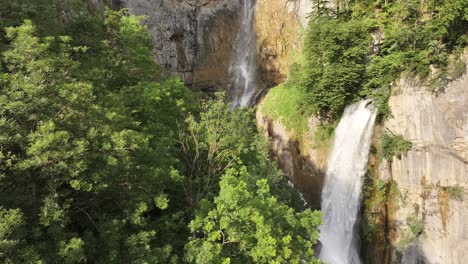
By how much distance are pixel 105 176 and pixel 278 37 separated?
2816cm

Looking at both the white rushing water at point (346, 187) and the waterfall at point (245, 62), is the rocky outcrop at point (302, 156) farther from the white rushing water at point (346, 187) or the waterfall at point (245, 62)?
the waterfall at point (245, 62)

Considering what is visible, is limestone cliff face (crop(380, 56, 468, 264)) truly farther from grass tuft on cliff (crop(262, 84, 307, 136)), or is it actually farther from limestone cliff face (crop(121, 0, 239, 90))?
limestone cliff face (crop(121, 0, 239, 90))

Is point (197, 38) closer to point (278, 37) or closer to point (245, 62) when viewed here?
point (245, 62)

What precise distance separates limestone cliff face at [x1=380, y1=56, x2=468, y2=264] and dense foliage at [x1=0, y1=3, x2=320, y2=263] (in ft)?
26.8

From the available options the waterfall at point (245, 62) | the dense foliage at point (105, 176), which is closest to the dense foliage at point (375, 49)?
the dense foliage at point (105, 176)

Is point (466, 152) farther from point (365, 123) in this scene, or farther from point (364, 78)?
point (364, 78)

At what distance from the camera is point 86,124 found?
29.4 ft

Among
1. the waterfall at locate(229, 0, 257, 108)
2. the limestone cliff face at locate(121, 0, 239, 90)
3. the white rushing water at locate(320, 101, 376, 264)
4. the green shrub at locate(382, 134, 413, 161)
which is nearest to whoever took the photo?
the green shrub at locate(382, 134, 413, 161)

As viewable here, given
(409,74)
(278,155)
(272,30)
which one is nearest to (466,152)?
(409,74)

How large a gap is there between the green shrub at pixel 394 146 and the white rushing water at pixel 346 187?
3.20 feet

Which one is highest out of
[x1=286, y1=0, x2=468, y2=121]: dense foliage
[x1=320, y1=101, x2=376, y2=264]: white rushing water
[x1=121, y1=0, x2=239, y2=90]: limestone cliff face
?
[x1=121, y1=0, x2=239, y2=90]: limestone cliff face

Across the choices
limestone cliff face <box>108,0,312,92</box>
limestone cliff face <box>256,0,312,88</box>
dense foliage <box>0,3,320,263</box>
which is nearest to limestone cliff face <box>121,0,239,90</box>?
limestone cliff face <box>108,0,312,92</box>

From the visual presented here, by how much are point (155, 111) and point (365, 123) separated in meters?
11.9

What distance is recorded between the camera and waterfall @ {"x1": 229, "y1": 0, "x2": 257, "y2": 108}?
3525 cm
